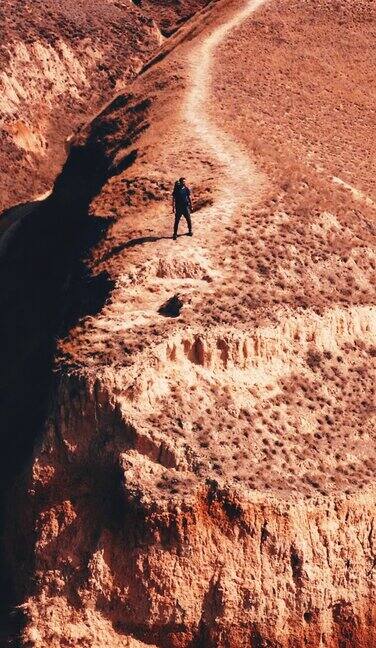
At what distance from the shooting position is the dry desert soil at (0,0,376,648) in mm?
30719

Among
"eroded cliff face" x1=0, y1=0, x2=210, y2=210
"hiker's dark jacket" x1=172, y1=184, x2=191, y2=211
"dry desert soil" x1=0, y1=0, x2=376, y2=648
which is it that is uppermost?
"eroded cliff face" x1=0, y1=0, x2=210, y2=210

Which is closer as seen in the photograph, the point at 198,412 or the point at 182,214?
the point at 198,412

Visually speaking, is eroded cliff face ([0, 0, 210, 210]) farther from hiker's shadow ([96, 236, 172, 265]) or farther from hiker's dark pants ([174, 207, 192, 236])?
hiker's dark pants ([174, 207, 192, 236])

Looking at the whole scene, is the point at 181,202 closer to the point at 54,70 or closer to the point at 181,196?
the point at 181,196

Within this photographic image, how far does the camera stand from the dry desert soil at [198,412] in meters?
30.7

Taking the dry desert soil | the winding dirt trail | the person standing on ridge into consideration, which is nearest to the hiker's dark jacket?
the person standing on ridge

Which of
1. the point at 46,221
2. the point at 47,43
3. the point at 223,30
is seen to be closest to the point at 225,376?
the point at 46,221

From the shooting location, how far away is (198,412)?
32.3 metres

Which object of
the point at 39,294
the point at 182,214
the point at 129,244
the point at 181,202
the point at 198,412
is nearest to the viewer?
the point at 198,412

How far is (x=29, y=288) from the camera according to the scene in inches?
1737

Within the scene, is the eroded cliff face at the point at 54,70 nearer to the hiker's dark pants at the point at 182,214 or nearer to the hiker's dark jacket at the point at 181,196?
the hiker's dark pants at the point at 182,214

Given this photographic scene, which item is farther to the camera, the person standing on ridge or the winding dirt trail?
the winding dirt trail

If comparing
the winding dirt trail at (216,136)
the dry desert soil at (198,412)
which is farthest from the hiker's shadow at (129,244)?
the winding dirt trail at (216,136)

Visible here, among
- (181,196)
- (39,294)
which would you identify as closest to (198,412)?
(181,196)
